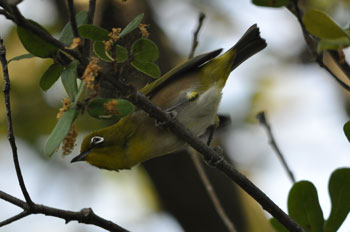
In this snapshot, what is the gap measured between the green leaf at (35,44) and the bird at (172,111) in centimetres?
159

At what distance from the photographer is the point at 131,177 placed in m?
6.70

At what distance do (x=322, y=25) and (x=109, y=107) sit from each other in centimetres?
89

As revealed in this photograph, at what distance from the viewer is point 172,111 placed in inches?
142

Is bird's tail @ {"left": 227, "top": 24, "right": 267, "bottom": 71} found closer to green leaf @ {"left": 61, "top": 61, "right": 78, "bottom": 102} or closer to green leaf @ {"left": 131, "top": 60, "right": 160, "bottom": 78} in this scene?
green leaf @ {"left": 131, "top": 60, "right": 160, "bottom": 78}

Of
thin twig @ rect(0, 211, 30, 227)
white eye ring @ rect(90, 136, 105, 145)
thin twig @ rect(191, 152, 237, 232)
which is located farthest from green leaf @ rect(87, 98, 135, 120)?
white eye ring @ rect(90, 136, 105, 145)

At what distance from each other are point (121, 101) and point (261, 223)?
3748mm

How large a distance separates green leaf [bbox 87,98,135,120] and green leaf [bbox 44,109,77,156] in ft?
0.30

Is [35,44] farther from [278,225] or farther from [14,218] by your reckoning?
[278,225]

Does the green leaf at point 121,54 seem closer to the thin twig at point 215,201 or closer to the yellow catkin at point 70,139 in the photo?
the yellow catkin at point 70,139

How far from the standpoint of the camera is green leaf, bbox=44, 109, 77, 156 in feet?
6.03

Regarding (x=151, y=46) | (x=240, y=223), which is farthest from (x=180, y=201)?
(x=151, y=46)

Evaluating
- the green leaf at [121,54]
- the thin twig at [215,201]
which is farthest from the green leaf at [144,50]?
the thin twig at [215,201]

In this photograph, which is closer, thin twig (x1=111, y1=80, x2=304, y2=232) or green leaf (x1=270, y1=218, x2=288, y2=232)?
thin twig (x1=111, y1=80, x2=304, y2=232)

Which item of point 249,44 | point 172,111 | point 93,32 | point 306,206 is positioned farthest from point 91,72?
point 249,44
